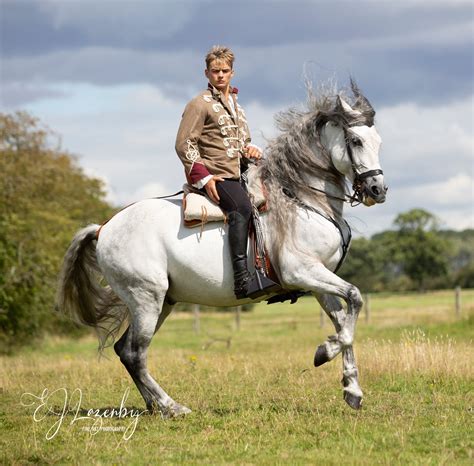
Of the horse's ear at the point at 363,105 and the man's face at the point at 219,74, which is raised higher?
the man's face at the point at 219,74

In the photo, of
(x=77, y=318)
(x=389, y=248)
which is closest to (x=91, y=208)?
(x=77, y=318)

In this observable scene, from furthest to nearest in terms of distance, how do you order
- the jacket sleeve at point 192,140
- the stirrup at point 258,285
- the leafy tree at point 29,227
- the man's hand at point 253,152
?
1. the leafy tree at point 29,227
2. the man's hand at point 253,152
3. the jacket sleeve at point 192,140
4. the stirrup at point 258,285

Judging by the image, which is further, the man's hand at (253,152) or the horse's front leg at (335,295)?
the man's hand at (253,152)

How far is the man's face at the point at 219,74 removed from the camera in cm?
866

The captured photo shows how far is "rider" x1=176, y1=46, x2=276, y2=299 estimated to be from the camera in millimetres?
8203

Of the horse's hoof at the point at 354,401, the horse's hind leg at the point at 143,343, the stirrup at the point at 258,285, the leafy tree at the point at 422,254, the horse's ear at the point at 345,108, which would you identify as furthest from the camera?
the leafy tree at the point at 422,254

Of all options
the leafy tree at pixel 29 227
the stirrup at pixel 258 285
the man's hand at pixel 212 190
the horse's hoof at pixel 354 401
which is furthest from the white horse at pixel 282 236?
the leafy tree at pixel 29 227

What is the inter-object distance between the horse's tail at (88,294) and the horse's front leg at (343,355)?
8.51 feet

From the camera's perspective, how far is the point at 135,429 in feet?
25.4

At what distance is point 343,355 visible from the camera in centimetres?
812

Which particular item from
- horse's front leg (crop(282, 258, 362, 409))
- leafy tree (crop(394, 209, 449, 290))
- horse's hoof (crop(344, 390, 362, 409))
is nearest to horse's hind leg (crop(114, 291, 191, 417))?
horse's front leg (crop(282, 258, 362, 409))

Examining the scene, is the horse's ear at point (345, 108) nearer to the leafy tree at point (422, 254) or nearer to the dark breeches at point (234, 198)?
the dark breeches at point (234, 198)

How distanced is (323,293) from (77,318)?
10.8 ft

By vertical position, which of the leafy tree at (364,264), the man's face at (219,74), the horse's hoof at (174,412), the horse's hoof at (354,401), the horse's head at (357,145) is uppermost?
the man's face at (219,74)
